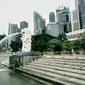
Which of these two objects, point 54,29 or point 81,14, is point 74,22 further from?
point 54,29

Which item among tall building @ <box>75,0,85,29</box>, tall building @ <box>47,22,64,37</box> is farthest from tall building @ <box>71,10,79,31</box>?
tall building @ <box>47,22,64,37</box>

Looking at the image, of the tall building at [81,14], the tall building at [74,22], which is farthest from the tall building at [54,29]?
the tall building at [81,14]

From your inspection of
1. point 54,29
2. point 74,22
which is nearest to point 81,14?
point 74,22

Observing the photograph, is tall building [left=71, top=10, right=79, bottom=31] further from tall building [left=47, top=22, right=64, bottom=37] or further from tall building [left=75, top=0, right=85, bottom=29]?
tall building [left=47, top=22, right=64, bottom=37]

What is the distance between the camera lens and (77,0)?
7411 inches

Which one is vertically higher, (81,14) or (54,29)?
(81,14)

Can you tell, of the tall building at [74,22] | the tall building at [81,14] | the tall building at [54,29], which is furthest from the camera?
the tall building at [74,22]

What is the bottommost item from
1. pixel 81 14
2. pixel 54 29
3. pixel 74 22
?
pixel 54 29

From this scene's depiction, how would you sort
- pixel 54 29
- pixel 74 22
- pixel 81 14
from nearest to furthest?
pixel 81 14 < pixel 54 29 < pixel 74 22

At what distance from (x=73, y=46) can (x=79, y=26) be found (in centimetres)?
11392

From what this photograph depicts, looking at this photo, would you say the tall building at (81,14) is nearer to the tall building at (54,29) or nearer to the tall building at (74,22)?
the tall building at (74,22)

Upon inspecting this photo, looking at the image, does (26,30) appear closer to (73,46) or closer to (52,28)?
(73,46)

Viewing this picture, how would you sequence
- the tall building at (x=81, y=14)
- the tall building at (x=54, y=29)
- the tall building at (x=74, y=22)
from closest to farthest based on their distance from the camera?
the tall building at (x=81, y=14)
the tall building at (x=54, y=29)
the tall building at (x=74, y=22)

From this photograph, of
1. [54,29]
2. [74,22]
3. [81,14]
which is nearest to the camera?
[81,14]
